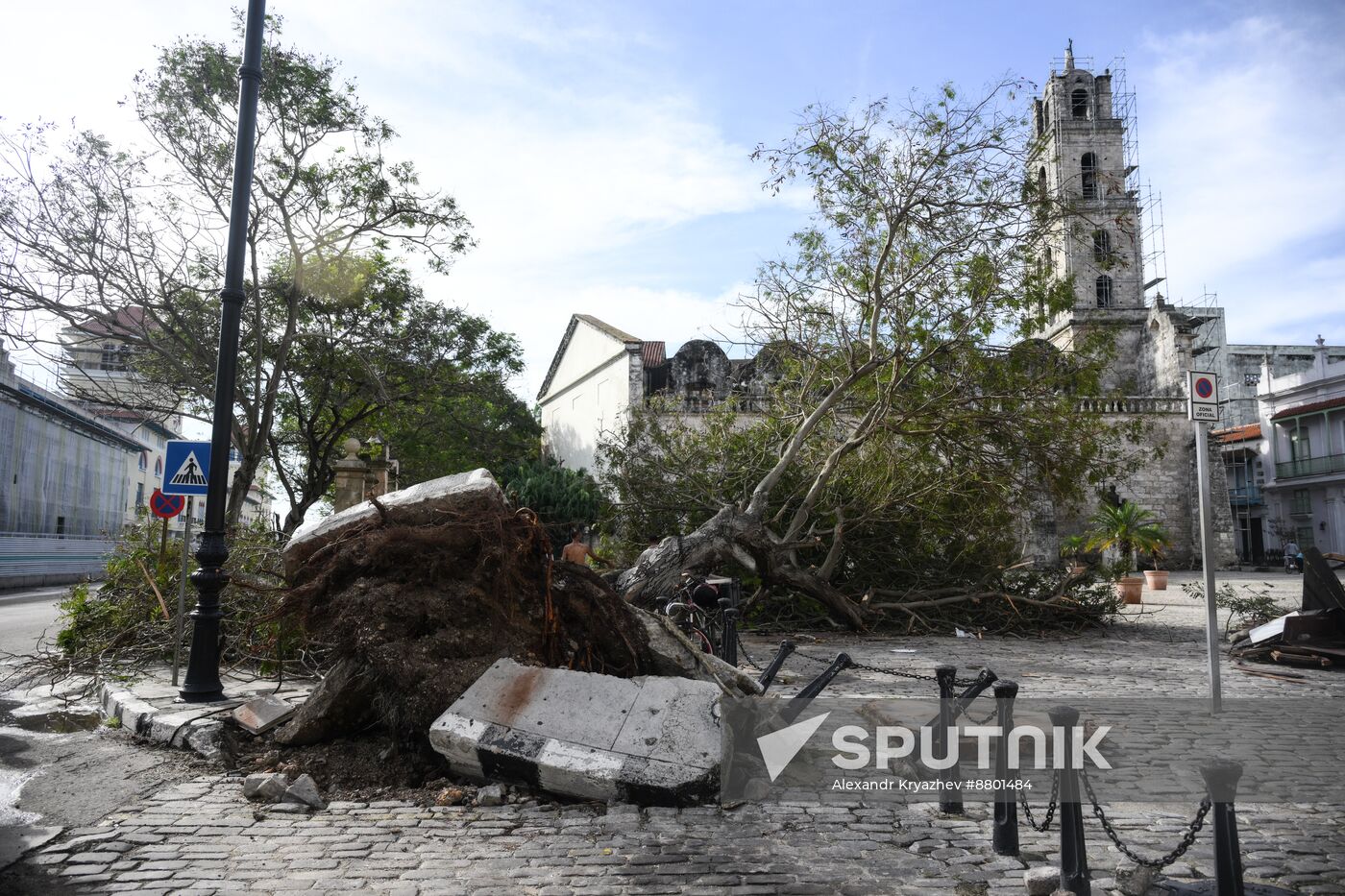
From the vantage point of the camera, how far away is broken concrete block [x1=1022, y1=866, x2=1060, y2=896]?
347 cm

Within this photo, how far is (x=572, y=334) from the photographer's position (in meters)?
36.5

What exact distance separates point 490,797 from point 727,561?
27.9ft

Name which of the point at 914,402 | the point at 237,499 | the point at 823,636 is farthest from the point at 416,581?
the point at 237,499

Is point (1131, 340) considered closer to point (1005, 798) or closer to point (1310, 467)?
point (1310, 467)

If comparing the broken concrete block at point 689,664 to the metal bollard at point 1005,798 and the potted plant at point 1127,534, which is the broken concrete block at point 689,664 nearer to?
the metal bollard at point 1005,798

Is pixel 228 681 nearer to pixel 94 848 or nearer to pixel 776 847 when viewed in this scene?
pixel 94 848

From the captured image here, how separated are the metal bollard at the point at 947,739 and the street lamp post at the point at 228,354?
5759 mm

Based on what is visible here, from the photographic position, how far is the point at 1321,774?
524cm

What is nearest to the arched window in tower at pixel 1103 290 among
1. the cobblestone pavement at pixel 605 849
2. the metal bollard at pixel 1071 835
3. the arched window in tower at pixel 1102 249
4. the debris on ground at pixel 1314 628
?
the arched window in tower at pixel 1102 249

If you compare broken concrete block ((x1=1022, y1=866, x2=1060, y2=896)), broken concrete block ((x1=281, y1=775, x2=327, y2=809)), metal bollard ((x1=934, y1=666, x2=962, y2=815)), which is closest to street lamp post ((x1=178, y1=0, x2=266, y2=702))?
broken concrete block ((x1=281, y1=775, x2=327, y2=809))

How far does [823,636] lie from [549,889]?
9540 mm

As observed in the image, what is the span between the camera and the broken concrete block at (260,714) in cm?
588

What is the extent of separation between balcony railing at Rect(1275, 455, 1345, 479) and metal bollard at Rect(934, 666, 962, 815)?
1708 inches

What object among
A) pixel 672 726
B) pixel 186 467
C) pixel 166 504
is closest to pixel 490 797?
pixel 672 726
